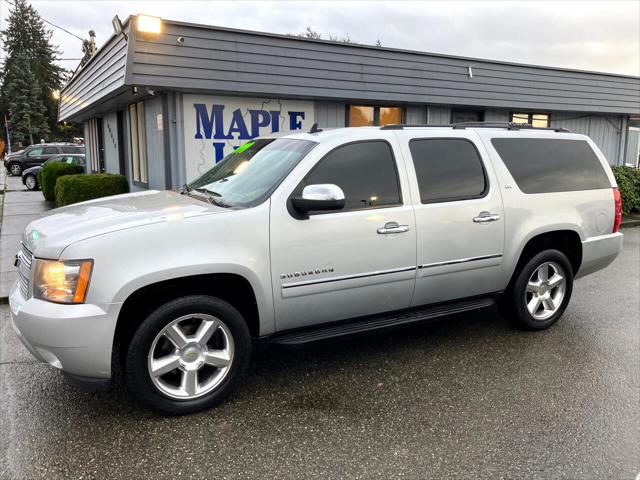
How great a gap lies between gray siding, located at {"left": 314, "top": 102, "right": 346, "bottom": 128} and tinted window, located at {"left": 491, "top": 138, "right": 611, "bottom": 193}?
5.91m

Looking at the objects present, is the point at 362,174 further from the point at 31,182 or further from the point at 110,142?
the point at 31,182

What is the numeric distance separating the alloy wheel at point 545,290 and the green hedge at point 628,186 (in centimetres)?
916

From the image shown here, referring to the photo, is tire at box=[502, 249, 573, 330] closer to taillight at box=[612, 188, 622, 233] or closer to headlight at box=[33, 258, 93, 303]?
taillight at box=[612, 188, 622, 233]

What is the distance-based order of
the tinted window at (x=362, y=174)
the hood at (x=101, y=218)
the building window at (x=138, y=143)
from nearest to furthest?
the hood at (x=101, y=218)
the tinted window at (x=362, y=174)
the building window at (x=138, y=143)

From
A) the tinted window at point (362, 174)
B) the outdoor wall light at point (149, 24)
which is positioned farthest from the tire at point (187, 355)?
the outdoor wall light at point (149, 24)

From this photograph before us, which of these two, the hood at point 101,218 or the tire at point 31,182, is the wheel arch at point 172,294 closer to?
the hood at point 101,218

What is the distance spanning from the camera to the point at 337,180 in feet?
12.6

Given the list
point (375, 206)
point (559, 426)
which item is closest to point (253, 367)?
point (375, 206)

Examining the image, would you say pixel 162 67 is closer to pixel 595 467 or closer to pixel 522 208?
pixel 522 208

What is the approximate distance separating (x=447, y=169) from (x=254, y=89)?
5.46 meters

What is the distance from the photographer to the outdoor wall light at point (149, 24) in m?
7.77

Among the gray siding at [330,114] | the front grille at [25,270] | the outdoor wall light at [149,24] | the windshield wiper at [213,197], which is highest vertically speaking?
the outdoor wall light at [149,24]

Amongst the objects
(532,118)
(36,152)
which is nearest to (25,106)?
(36,152)

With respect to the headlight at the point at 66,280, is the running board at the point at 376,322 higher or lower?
lower
